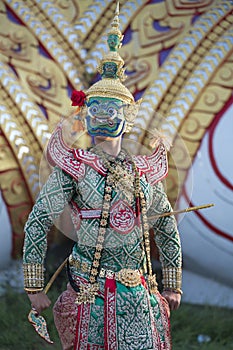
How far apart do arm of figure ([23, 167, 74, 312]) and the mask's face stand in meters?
0.18

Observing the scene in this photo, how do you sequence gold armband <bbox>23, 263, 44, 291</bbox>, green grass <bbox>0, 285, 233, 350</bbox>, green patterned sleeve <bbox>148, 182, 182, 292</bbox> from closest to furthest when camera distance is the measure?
gold armband <bbox>23, 263, 44, 291</bbox>
green patterned sleeve <bbox>148, 182, 182, 292</bbox>
green grass <bbox>0, 285, 233, 350</bbox>

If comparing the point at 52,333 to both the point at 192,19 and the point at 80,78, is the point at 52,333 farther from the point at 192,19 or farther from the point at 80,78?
the point at 192,19

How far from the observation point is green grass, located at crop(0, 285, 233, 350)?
10.3 ft

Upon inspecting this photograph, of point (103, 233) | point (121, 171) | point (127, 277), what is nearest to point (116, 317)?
point (127, 277)

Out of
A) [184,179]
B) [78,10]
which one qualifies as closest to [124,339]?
[184,179]

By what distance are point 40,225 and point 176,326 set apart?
4.72ft

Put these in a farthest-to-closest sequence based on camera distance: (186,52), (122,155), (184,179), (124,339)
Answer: (186,52) → (184,179) → (122,155) → (124,339)

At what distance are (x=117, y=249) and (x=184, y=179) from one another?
1.94 ft

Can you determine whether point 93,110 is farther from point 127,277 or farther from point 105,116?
point 127,277

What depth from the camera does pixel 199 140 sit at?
137 inches

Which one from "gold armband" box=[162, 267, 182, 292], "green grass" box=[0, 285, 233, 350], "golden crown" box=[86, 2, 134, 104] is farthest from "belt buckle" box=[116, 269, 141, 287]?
"green grass" box=[0, 285, 233, 350]

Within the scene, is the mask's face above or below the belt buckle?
above

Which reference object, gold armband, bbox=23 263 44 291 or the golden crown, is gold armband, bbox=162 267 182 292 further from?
the golden crown

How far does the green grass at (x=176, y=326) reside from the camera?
10.3 feet
